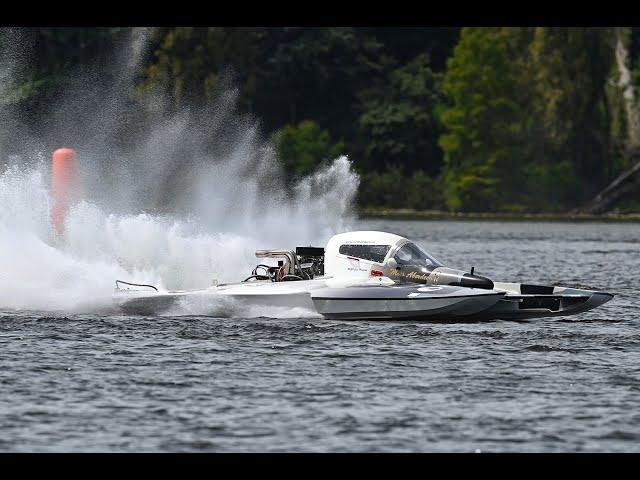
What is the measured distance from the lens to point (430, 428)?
17.6 m

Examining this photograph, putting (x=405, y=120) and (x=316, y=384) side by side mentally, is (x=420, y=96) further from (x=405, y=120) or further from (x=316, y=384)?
(x=316, y=384)

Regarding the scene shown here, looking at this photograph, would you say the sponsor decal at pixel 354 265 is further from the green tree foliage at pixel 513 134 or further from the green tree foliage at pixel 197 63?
the green tree foliage at pixel 197 63

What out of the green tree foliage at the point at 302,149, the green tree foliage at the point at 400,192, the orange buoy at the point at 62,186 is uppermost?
the green tree foliage at the point at 302,149

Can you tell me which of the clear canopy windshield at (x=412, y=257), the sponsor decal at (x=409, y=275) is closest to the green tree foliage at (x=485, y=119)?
the clear canopy windshield at (x=412, y=257)

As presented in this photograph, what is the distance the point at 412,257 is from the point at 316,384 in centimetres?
780

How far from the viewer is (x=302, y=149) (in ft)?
305

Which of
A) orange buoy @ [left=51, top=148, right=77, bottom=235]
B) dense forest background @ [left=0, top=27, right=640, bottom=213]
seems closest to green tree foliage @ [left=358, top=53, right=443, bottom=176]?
dense forest background @ [left=0, top=27, right=640, bottom=213]

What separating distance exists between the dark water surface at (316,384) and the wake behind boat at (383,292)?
34 cm

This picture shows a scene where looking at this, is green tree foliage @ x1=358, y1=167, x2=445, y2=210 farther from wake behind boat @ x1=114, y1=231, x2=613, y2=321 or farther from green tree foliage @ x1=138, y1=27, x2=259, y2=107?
wake behind boat @ x1=114, y1=231, x2=613, y2=321

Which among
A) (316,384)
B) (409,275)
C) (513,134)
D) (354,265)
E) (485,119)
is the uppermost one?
(485,119)

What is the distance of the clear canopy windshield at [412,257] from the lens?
27.7 metres

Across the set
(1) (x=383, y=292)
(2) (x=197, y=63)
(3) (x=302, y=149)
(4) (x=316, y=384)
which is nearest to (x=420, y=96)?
(3) (x=302, y=149)

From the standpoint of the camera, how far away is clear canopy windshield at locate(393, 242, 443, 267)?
91.0 ft
